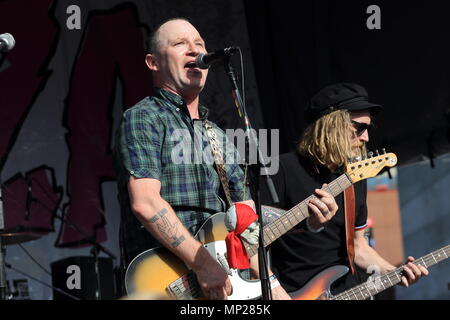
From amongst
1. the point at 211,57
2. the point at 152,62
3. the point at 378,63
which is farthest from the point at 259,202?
the point at 378,63

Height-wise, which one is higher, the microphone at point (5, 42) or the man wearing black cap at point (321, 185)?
the microphone at point (5, 42)

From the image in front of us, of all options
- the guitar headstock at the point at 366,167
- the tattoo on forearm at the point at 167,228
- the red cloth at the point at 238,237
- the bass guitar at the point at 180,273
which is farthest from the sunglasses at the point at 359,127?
the tattoo on forearm at the point at 167,228

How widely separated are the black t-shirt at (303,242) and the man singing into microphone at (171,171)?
582mm

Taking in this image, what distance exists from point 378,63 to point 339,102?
3.19 ft

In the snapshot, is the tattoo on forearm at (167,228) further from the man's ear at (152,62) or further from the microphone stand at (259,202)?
the man's ear at (152,62)

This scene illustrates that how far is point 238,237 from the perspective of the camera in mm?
2701

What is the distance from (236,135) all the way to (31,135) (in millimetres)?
1756

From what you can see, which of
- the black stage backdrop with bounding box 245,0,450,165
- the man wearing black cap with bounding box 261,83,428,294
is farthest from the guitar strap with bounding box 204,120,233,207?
the black stage backdrop with bounding box 245,0,450,165

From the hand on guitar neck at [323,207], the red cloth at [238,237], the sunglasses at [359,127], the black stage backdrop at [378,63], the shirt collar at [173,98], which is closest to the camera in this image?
the red cloth at [238,237]

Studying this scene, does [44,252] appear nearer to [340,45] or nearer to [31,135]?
[31,135]

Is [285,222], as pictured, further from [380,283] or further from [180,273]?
[380,283]

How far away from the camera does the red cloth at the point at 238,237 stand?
2666 mm

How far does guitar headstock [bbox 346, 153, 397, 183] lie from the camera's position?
3703mm
